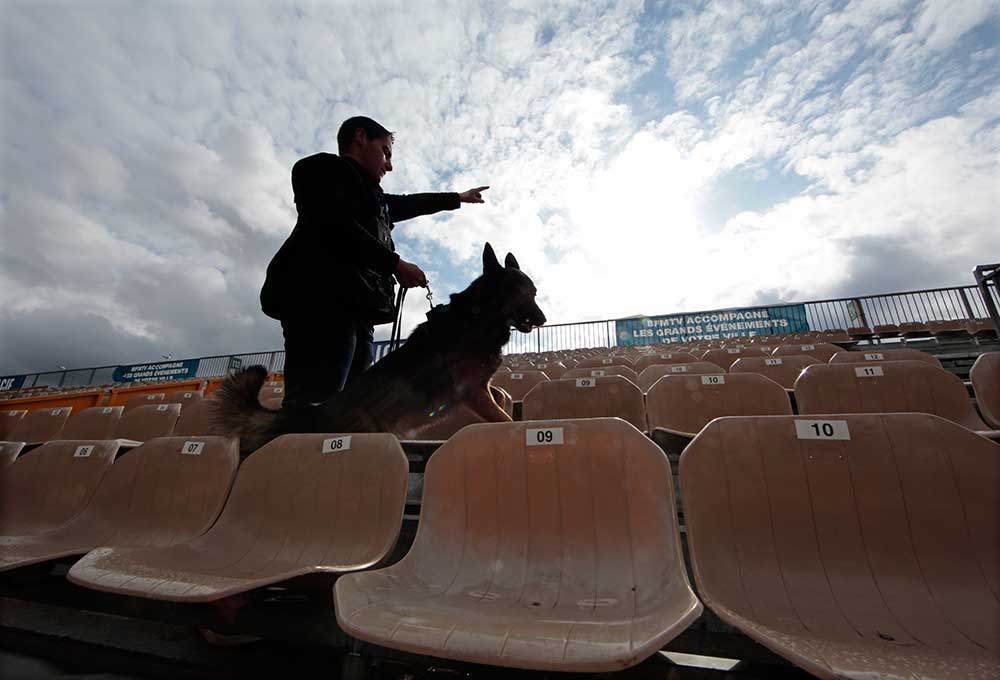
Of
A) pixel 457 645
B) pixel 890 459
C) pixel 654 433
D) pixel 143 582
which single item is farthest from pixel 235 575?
pixel 890 459

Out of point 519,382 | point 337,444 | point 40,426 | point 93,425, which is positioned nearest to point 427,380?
point 337,444

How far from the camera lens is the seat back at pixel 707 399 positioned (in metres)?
2.66

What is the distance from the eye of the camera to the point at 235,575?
1.42 m

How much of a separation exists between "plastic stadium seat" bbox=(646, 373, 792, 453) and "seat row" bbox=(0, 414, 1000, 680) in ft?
4.09

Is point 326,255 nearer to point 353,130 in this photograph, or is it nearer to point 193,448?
point 353,130

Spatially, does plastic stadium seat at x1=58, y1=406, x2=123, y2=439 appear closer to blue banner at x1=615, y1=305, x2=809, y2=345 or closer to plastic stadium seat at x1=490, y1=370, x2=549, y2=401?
plastic stadium seat at x1=490, y1=370, x2=549, y2=401

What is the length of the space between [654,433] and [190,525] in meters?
2.39

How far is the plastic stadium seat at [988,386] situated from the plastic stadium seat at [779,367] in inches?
44.4

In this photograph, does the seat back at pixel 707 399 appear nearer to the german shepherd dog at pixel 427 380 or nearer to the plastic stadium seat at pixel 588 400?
the plastic stadium seat at pixel 588 400

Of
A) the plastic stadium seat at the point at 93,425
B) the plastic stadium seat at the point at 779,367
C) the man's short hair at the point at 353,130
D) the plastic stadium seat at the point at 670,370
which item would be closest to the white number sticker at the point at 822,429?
the plastic stadium seat at the point at 670,370

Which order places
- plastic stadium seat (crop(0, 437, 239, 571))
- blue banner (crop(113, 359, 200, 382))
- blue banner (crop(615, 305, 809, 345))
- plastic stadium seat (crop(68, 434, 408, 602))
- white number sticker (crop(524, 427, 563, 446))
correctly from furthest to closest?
1. blue banner (crop(113, 359, 200, 382))
2. blue banner (crop(615, 305, 809, 345))
3. plastic stadium seat (crop(0, 437, 239, 571))
4. white number sticker (crop(524, 427, 563, 446))
5. plastic stadium seat (crop(68, 434, 408, 602))

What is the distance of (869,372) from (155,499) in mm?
4264

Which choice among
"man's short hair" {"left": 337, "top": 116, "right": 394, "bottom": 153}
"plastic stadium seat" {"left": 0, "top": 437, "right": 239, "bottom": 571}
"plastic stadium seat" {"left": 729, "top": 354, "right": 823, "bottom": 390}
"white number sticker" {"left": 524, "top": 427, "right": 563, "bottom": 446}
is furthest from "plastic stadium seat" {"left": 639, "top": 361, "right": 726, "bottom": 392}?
"plastic stadium seat" {"left": 0, "top": 437, "right": 239, "bottom": 571}

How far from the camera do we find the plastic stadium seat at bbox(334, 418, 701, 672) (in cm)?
91
